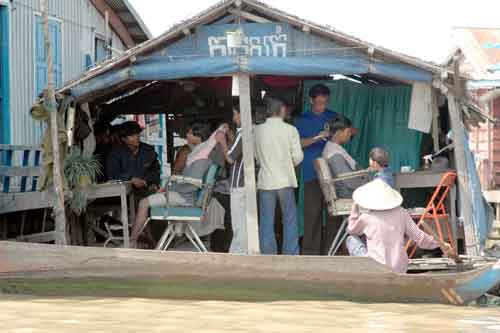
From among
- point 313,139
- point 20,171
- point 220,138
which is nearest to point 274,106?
point 313,139

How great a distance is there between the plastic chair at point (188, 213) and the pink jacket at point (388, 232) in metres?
2.36

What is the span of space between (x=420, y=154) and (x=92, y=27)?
22.7ft

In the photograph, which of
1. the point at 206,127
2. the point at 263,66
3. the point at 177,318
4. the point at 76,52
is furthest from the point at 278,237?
the point at 76,52

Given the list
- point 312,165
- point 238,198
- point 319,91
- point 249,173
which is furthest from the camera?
point 319,91

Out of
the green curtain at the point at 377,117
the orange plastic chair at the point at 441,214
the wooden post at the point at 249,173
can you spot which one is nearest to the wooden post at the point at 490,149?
the green curtain at the point at 377,117

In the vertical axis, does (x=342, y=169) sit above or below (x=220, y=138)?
below

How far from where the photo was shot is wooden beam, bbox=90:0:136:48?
55.6 ft

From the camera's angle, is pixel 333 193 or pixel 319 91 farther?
pixel 319 91

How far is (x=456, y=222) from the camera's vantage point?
11109 mm

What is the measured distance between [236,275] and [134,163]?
357 centimetres

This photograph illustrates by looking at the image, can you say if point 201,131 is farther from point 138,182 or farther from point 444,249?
point 444,249

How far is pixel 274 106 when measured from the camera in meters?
10.3

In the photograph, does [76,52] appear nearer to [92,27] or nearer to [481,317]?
[92,27]

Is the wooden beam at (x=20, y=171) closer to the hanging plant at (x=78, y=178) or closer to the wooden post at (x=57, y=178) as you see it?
the hanging plant at (x=78, y=178)
